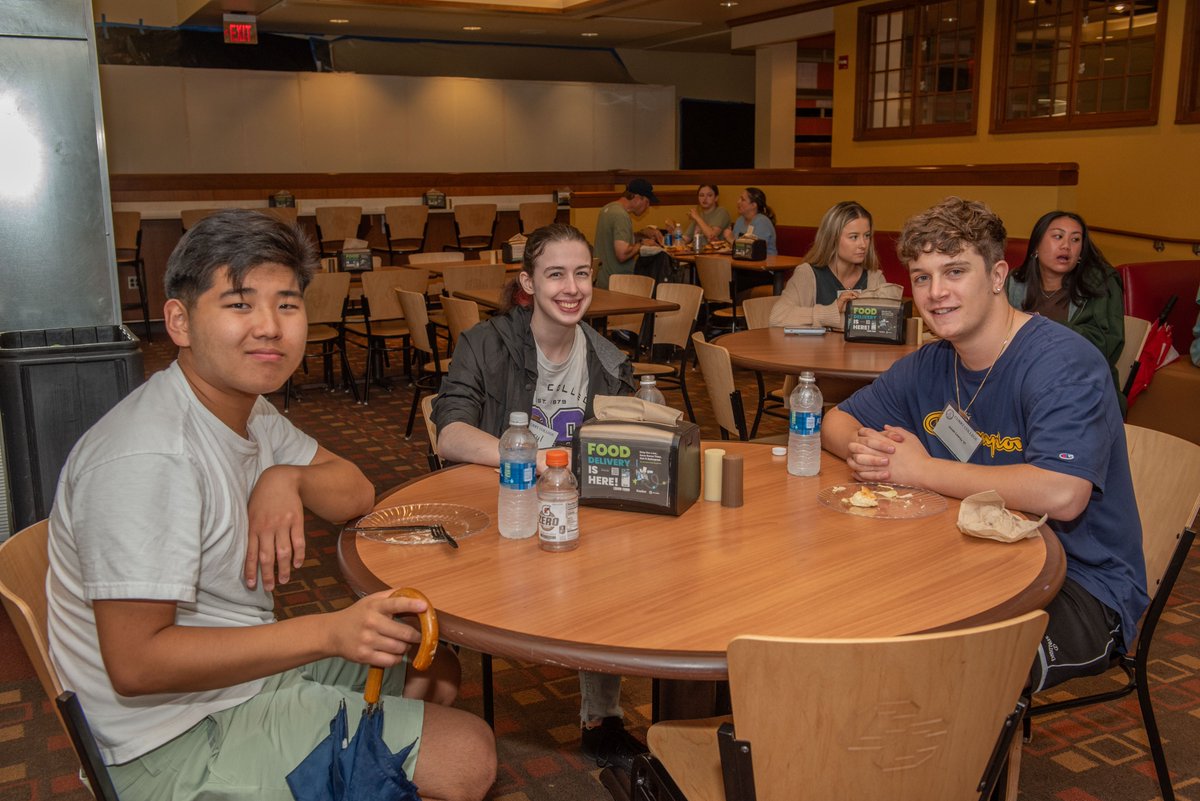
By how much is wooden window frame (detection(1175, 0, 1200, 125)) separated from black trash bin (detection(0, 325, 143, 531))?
7.83m

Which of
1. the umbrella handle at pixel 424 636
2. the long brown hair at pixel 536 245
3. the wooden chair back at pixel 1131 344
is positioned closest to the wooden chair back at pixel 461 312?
the long brown hair at pixel 536 245

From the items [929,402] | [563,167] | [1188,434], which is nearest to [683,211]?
[563,167]

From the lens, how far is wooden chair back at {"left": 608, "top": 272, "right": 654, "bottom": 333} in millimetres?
6332

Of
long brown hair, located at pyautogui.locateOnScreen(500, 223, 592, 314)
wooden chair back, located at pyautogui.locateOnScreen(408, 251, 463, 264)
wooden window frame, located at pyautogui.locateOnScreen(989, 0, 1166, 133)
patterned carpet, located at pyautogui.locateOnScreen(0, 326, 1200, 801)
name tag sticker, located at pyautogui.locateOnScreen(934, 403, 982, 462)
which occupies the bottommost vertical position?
patterned carpet, located at pyautogui.locateOnScreen(0, 326, 1200, 801)

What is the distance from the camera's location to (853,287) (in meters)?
4.74

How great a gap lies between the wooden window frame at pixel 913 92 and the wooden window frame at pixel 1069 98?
0.77 feet

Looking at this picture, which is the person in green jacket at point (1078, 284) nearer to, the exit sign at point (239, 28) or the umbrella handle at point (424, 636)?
the umbrella handle at point (424, 636)

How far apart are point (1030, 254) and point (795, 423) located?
307 centimetres

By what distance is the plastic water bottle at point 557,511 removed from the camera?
1742mm

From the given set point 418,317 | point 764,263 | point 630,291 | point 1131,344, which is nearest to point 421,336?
point 418,317

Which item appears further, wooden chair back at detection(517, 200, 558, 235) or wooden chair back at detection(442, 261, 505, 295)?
wooden chair back at detection(517, 200, 558, 235)

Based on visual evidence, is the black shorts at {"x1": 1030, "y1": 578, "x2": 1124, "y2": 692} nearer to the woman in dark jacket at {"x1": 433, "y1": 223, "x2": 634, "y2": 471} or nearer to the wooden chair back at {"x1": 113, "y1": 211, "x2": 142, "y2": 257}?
the woman in dark jacket at {"x1": 433, "y1": 223, "x2": 634, "y2": 471}

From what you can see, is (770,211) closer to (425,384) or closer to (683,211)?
(683,211)

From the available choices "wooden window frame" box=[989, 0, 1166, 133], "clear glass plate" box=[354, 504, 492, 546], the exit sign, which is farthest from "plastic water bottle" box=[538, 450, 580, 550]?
the exit sign
